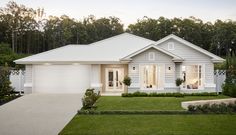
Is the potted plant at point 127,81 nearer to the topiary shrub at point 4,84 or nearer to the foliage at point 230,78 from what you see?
the foliage at point 230,78

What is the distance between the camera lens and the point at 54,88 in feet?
87.0

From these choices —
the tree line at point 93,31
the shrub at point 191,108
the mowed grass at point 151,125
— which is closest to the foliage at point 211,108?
the shrub at point 191,108

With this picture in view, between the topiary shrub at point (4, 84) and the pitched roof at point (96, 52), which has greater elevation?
the pitched roof at point (96, 52)

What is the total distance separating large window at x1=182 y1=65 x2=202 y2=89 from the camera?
83.8 feet

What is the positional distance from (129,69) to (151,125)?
12577 mm

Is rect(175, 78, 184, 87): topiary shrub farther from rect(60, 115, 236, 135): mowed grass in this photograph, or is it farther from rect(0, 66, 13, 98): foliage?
rect(0, 66, 13, 98): foliage

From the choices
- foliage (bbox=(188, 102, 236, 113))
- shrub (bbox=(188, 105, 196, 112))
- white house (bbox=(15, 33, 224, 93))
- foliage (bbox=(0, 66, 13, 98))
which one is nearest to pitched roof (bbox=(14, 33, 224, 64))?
white house (bbox=(15, 33, 224, 93))

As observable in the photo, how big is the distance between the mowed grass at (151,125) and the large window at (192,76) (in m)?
10.9

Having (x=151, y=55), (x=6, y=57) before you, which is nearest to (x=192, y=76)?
(x=151, y=55)

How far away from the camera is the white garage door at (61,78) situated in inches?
1040

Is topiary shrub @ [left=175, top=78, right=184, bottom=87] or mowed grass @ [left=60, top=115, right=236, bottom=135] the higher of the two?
topiary shrub @ [left=175, top=78, right=184, bottom=87]

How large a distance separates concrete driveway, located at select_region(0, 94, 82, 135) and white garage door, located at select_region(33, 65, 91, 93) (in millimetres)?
4195

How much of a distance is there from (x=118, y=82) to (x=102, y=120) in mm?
13150

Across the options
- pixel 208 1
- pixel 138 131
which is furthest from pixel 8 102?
pixel 208 1
